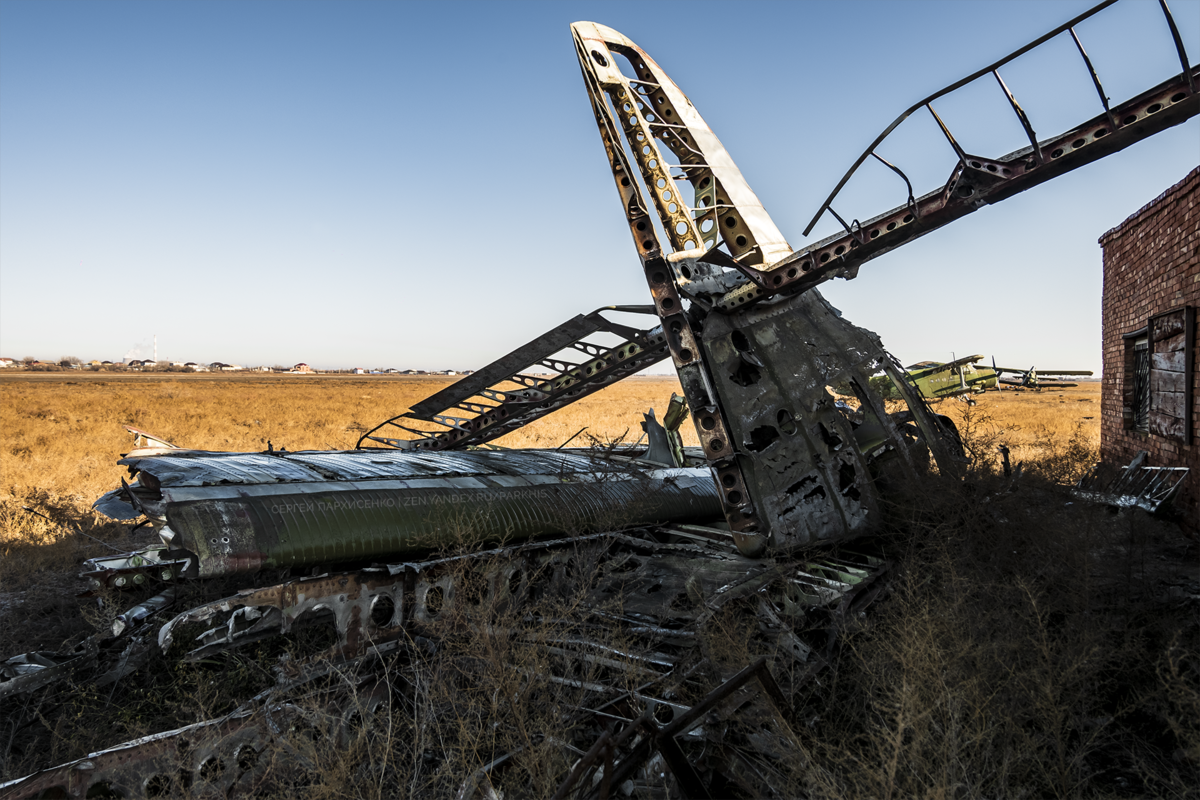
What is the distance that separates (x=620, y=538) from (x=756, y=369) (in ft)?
7.55

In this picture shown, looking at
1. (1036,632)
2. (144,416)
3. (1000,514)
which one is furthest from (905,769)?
(144,416)

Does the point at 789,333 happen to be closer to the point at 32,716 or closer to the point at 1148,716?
the point at 1148,716

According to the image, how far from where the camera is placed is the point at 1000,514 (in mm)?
6160

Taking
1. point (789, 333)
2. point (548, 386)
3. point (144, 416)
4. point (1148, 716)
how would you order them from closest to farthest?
1. point (1148, 716)
2. point (789, 333)
3. point (548, 386)
4. point (144, 416)

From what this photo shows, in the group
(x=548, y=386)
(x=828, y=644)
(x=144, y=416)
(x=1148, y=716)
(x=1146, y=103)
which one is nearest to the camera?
(x=1148, y=716)

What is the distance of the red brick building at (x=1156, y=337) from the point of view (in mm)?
8164

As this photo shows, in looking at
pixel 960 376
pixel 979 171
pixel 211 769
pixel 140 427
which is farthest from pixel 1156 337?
pixel 140 427

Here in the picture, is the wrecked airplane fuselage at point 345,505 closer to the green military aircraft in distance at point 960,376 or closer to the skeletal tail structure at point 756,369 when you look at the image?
the skeletal tail structure at point 756,369

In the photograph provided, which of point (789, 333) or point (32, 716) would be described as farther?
point (789, 333)

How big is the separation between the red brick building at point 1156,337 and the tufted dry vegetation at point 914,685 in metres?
1.98

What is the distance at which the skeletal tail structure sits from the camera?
6.88 metres

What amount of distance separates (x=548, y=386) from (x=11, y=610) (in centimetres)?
637

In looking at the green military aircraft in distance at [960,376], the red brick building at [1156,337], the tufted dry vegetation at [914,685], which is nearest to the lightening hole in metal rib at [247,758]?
the tufted dry vegetation at [914,685]

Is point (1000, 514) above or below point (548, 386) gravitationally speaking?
below
